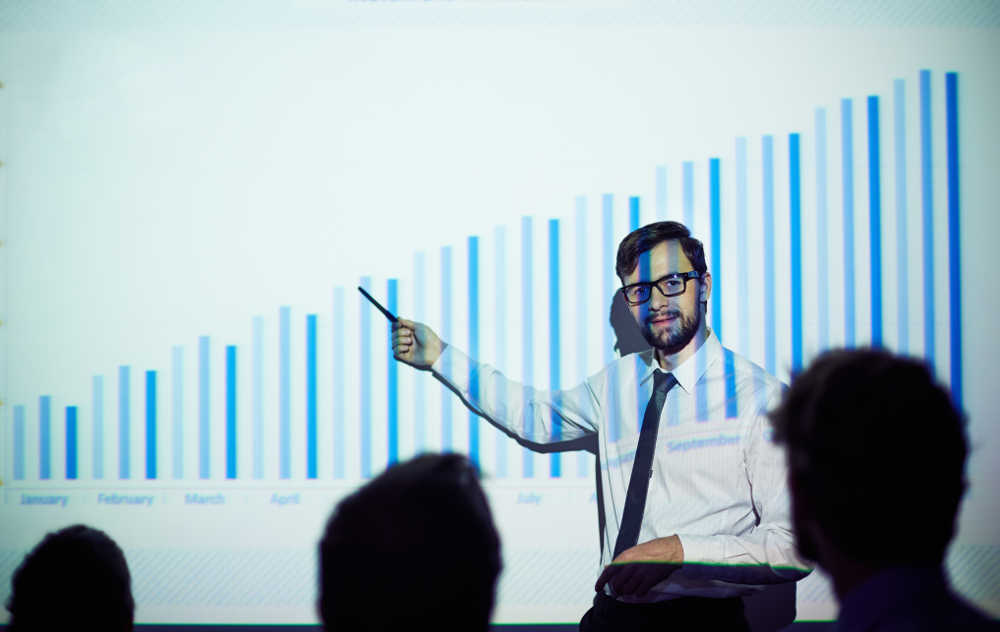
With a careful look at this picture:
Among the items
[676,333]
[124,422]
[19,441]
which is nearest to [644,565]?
[676,333]

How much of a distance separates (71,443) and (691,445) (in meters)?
1.55

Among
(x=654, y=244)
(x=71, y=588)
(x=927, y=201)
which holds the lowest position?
(x=71, y=588)

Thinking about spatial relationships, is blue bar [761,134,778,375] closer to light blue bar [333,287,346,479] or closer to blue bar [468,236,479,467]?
blue bar [468,236,479,467]

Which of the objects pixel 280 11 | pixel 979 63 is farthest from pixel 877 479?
pixel 280 11

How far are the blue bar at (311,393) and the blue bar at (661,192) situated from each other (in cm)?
90

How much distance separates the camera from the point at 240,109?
178 cm

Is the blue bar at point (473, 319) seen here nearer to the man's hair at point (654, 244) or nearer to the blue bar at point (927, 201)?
the man's hair at point (654, 244)

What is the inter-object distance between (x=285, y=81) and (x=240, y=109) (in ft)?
0.44

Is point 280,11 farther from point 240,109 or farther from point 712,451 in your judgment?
point 712,451

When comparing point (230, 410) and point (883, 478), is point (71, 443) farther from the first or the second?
point (883, 478)

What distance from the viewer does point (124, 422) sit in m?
1.78

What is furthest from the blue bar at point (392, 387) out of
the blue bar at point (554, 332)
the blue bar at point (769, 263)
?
the blue bar at point (769, 263)

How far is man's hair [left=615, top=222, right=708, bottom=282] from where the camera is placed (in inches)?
65.3

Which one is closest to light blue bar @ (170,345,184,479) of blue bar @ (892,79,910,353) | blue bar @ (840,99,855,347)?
blue bar @ (840,99,855,347)
